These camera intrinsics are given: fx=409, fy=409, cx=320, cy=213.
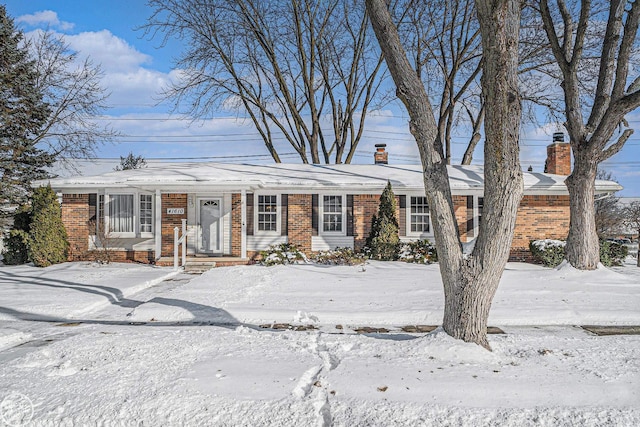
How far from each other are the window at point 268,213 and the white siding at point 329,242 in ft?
4.84

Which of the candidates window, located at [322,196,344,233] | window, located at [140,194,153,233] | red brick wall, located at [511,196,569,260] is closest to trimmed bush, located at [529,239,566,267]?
red brick wall, located at [511,196,569,260]

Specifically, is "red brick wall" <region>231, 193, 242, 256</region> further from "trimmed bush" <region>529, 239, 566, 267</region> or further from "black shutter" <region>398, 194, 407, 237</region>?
"trimmed bush" <region>529, 239, 566, 267</region>

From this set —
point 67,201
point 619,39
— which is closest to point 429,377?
point 619,39

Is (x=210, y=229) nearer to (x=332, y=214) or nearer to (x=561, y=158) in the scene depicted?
(x=332, y=214)

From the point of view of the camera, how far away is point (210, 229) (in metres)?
13.9

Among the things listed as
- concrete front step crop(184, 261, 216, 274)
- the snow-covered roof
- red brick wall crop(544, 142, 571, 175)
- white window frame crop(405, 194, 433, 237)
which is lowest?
concrete front step crop(184, 261, 216, 274)

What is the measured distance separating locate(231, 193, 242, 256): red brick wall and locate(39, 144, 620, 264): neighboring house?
0.03 metres

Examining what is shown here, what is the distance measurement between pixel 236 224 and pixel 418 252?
6074mm

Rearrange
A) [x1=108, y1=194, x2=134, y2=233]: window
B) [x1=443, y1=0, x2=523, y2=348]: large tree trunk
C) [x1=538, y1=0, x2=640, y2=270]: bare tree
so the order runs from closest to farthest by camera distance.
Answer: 1. [x1=443, y1=0, x2=523, y2=348]: large tree trunk
2. [x1=538, y1=0, x2=640, y2=270]: bare tree
3. [x1=108, y1=194, x2=134, y2=233]: window

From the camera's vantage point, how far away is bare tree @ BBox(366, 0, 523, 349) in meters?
4.20

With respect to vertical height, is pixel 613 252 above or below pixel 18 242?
below

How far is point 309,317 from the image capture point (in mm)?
6785

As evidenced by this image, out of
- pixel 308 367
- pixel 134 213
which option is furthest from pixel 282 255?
pixel 308 367

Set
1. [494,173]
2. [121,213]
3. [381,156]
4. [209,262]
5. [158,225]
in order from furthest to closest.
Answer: [381,156], [121,213], [158,225], [209,262], [494,173]
